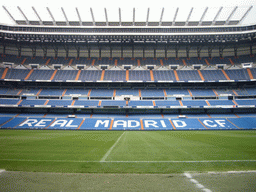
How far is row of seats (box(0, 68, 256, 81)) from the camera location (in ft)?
117

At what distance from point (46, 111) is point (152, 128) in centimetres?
2361

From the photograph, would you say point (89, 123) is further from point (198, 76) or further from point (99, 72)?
Result: point (198, 76)

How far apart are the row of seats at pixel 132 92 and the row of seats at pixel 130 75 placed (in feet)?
9.13

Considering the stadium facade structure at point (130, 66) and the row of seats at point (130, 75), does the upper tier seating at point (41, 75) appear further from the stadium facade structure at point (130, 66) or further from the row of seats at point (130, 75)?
the stadium facade structure at point (130, 66)

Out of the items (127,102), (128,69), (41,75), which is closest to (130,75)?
(128,69)

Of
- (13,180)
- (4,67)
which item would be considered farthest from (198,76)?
(4,67)

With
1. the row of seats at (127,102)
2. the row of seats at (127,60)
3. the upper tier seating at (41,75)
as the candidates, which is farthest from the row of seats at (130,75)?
the row of seats at (127,102)

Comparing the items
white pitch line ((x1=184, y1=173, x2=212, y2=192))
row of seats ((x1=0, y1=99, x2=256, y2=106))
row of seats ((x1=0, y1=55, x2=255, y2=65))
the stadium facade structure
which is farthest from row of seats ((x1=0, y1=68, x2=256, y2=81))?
white pitch line ((x1=184, y1=173, x2=212, y2=192))

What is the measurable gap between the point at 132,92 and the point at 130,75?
4.96 meters

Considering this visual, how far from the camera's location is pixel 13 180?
11.1 ft

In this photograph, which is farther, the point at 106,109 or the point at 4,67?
the point at 4,67

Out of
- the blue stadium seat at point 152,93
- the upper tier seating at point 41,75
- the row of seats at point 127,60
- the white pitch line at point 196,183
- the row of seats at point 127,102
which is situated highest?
the row of seats at point 127,60

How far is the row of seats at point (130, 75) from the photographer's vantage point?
35.7m

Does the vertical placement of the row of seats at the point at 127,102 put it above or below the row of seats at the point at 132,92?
below
